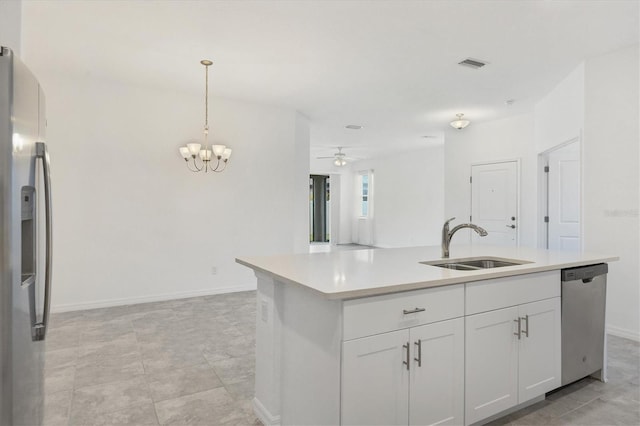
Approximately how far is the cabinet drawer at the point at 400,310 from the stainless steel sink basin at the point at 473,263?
49 cm

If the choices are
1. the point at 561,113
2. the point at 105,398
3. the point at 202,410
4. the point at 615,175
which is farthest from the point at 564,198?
the point at 105,398

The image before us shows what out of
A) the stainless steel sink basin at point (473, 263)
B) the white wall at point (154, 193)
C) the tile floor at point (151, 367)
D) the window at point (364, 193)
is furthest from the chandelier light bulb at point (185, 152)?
the window at point (364, 193)

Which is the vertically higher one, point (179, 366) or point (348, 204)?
point (348, 204)

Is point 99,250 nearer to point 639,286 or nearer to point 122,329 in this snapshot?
point 122,329

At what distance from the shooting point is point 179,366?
277cm

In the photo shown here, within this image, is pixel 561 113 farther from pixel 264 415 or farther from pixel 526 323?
pixel 264 415

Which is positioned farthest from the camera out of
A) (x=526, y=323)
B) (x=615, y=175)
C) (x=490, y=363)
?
(x=615, y=175)

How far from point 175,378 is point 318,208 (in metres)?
9.74

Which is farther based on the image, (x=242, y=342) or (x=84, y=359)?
(x=242, y=342)

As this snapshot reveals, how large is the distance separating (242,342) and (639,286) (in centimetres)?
364

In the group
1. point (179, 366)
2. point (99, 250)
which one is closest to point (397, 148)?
point (99, 250)

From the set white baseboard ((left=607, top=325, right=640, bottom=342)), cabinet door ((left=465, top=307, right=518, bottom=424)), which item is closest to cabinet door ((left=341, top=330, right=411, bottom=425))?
cabinet door ((left=465, top=307, right=518, bottom=424))

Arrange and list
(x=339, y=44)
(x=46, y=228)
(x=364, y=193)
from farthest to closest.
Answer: (x=364, y=193) < (x=339, y=44) < (x=46, y=228)

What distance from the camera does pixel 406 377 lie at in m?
1.64
